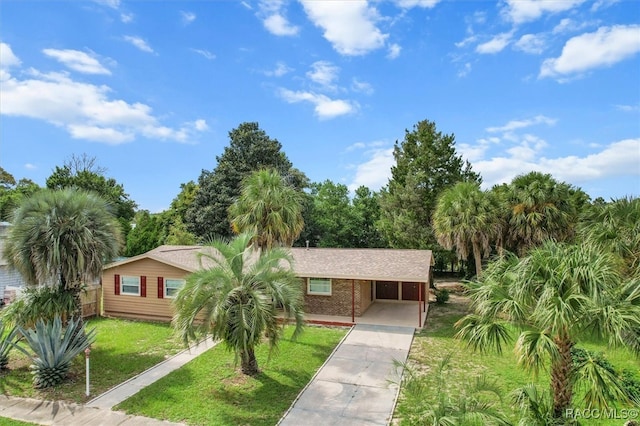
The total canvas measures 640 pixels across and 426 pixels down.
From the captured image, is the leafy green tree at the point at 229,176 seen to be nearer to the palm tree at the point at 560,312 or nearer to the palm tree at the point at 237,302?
the palm tree at the point at 237,302

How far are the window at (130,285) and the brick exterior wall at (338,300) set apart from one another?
7.89 meters

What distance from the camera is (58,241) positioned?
37.2 feet

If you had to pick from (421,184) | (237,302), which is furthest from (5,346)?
(421,184)

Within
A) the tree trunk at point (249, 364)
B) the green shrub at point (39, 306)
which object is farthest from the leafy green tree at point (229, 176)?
the tree trunk at point (249, 364)

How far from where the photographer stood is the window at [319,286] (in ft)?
59.6

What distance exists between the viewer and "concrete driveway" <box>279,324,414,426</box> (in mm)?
8578

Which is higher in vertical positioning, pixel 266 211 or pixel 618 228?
pixel 266 211

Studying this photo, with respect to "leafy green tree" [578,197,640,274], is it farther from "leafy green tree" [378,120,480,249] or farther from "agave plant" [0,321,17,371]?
"agave plant" [0,321,17,371]

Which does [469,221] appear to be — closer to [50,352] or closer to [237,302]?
[237,302]

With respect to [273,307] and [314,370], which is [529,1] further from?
[314,370]

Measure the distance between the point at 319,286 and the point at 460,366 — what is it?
Answer: 7991mm

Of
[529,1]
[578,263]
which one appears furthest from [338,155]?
[578,263]

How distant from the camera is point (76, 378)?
1071 cm

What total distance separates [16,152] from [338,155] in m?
24.3
